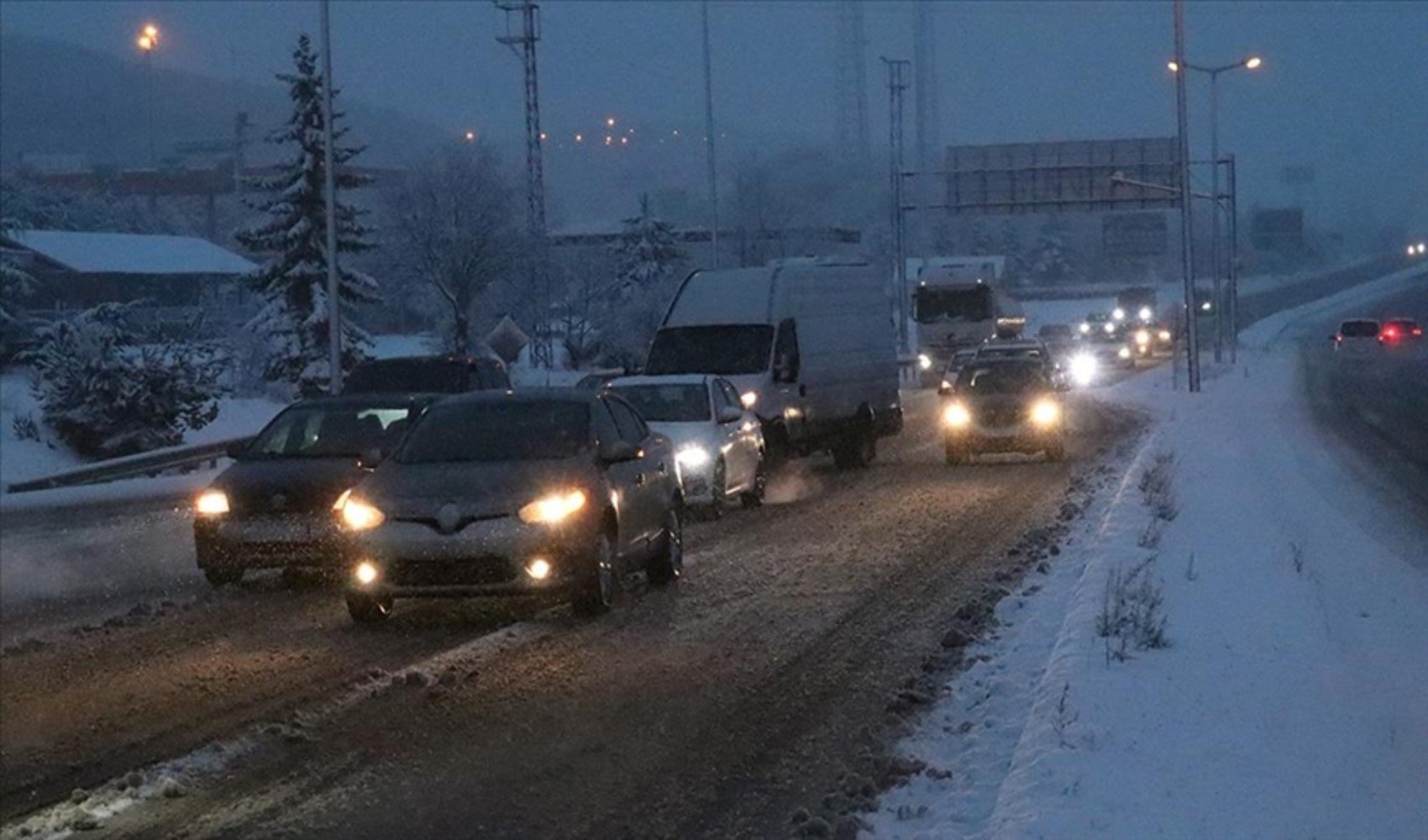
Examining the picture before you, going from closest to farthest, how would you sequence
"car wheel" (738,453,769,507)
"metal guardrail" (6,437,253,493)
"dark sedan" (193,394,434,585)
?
"dark sedan" (193,394,434,585) → "car wheel" (738,453,769,507) → "metal guardrail" (6,437,253,493)

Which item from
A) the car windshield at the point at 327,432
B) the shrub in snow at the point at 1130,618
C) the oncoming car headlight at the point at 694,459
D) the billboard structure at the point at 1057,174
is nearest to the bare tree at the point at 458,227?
the billboard structure at the point at 1057,174

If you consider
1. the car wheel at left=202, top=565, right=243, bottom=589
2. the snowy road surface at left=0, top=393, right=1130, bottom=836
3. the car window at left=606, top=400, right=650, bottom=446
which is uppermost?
the car window at left=606, top=400, right=650, bottom=446

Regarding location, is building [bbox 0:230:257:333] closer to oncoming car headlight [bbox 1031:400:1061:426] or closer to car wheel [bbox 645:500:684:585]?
oncoming car headlight [bbox 1031:400:1061:426]

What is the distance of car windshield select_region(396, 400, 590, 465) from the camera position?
14414 millimetres

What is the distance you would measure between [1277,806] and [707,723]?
3463 mm

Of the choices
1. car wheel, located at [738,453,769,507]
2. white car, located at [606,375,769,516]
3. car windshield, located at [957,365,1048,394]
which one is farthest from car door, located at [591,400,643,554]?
car windshield, located at [957,365,1048,394]

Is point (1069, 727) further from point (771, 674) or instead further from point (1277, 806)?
point (771, 674)

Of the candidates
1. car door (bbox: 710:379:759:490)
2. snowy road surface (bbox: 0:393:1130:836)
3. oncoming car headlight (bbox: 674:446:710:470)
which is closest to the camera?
snowy road surface (bbox: 0:393:1130:836)

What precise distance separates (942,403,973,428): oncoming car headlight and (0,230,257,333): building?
130ft

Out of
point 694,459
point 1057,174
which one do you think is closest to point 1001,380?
point 694,459

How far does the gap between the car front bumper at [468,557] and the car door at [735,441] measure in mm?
8740

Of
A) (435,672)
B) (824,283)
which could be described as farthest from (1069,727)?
(824,283)

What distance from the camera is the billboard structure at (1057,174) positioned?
62.9 meters

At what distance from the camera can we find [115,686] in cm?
1130
